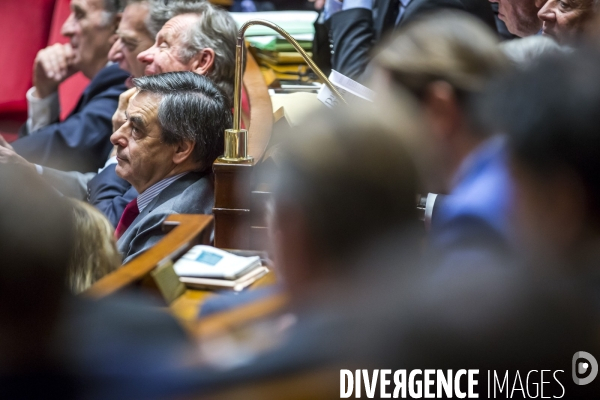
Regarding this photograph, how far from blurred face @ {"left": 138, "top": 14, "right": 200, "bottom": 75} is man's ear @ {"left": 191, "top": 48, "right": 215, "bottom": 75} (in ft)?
0.05

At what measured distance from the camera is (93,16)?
377cm

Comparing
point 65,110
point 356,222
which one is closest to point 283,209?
point 356,222

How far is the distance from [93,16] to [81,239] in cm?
254

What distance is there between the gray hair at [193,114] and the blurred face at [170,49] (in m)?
0.52

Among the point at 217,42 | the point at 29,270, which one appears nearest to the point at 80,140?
the point at 217,42

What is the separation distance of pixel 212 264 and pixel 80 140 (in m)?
1.73

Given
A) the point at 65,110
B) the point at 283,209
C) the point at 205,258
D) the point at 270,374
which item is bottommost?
the point at 65,110

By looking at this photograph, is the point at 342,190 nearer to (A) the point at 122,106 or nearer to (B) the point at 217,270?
(B) the point at 217,270

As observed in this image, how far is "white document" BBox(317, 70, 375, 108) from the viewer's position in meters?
2.22

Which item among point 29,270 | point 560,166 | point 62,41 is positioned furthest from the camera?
point 62,41

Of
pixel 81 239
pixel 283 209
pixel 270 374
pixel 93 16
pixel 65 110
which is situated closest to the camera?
pixel 270 374

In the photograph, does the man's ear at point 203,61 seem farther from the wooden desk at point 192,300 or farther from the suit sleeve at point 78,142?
the wooden desk at point 192,300

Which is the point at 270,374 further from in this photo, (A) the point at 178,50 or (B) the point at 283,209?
(A) the point at 178,50

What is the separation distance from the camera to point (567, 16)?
2412mm
